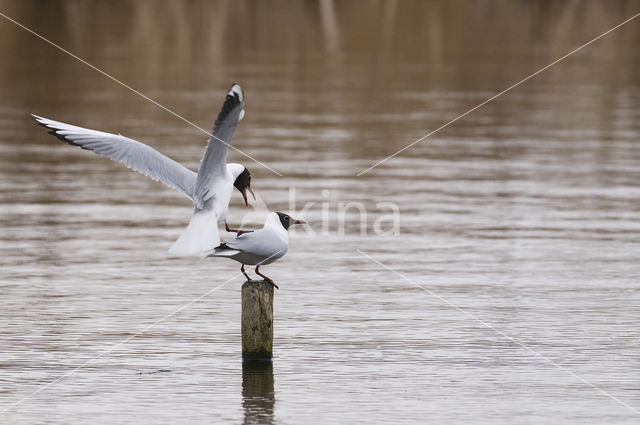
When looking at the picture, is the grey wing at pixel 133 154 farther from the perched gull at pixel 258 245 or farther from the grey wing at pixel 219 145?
the perched gull at pixel 258 245

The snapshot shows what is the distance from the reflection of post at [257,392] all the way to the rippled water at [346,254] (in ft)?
0.08

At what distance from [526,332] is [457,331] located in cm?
57

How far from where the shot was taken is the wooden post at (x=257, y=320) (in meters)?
10.6

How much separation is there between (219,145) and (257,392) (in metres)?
1.81

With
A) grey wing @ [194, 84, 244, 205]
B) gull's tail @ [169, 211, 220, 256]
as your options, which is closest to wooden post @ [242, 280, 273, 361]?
gull's tail @ [169, 211, 220, 256]

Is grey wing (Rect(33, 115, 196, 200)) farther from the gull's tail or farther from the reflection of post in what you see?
the reflection of post

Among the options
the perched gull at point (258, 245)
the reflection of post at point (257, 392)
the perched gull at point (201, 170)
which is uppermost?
the perched gull at point (201, 170)

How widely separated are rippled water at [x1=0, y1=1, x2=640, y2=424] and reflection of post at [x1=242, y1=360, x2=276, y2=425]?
0.02 meters

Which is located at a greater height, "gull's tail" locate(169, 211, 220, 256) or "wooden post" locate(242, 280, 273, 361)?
"gull's tail" locate(169, 211, 220, 256)

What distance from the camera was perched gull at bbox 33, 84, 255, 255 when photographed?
10.4m

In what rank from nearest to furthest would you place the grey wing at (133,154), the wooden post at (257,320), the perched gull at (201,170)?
1. the perched gull at (201,170)
2. the wooden post at (257,320)
3. the grey wing at (133,154)

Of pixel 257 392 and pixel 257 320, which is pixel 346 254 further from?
pixel 257 392

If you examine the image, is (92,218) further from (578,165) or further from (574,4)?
(574,4)

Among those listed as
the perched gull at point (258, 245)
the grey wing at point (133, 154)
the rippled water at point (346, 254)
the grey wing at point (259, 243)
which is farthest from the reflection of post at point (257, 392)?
the grey wing at point (133, 154)
